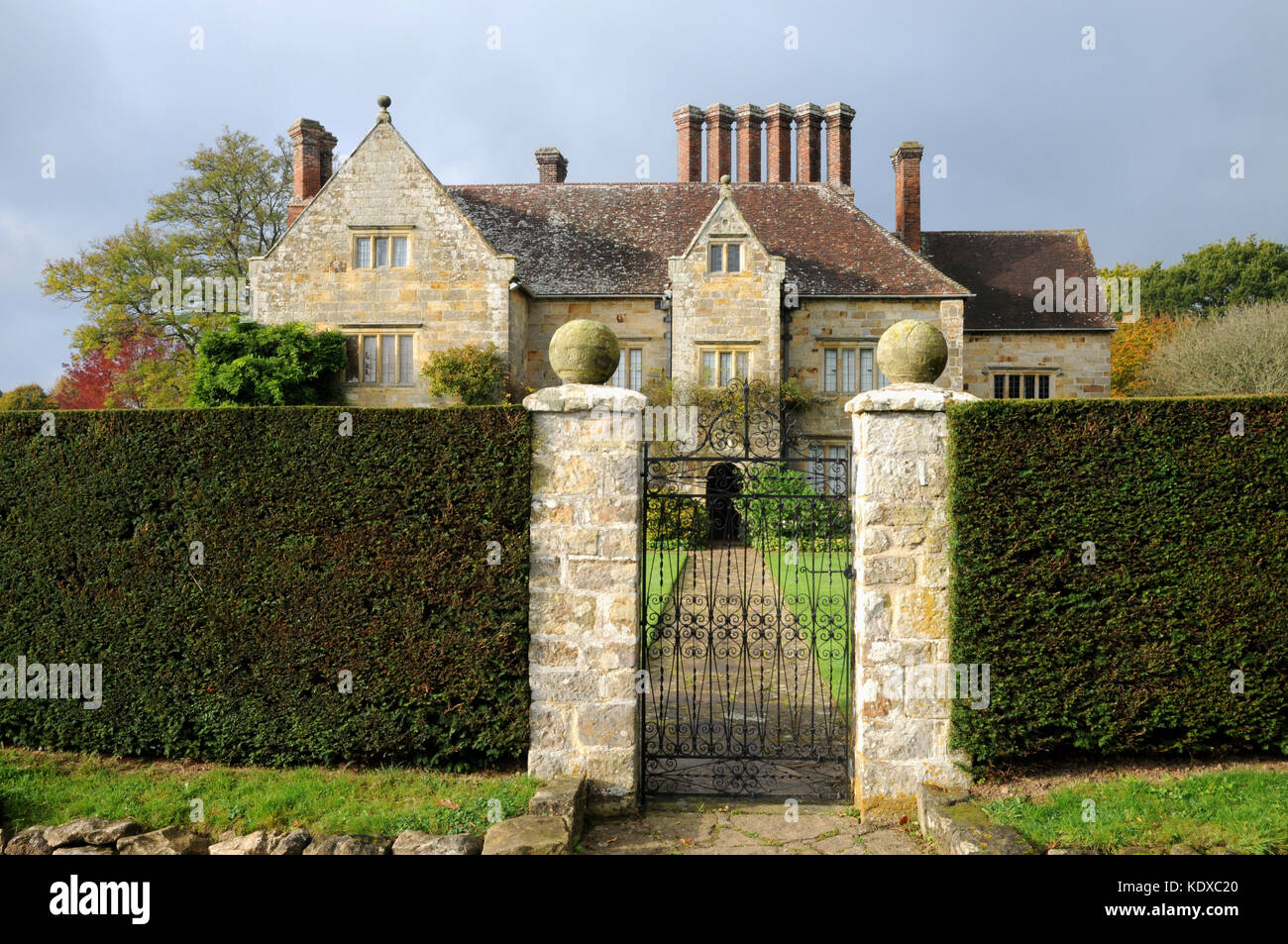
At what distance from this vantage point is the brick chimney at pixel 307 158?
1129 inches

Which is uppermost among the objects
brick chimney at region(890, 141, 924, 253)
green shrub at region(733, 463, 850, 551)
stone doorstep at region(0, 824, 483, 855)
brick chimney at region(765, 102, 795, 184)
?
brick chimney at region(765, 102, 795, 184)

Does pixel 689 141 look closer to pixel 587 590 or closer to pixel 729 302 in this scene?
pixel 729 302

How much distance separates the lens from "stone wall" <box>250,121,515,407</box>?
75.9ft

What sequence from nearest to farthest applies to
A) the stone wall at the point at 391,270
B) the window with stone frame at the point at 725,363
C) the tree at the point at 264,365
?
the tree at the point at 264,365
the stone wall at the point at 391,270
the window with stone frame at the point at 725,363

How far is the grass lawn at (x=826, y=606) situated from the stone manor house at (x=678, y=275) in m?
10.3

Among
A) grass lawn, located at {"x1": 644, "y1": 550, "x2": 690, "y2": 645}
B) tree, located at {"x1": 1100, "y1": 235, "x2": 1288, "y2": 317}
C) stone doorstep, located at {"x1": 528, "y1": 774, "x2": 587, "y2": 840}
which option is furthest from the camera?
tree, located at {"x1": 1100, "y1": 235, "x2": 1288, "y2": 317}

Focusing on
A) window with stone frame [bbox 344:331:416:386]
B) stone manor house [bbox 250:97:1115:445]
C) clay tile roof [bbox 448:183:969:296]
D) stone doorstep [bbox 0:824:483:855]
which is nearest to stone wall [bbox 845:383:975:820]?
stone doorstep [bbox 0:824:483:855]

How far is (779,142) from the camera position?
3086 cm

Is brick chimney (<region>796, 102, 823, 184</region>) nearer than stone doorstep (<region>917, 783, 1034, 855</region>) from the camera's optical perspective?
No

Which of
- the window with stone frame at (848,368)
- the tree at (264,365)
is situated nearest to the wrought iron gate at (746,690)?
the tree at (264,365)

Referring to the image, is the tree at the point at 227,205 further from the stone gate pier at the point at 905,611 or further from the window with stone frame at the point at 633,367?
the stone gate pier at the point at 905,611

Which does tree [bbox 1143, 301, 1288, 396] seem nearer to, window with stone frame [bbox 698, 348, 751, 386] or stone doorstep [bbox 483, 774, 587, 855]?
window with stone frame [bbox 698, 348, 751, 386]

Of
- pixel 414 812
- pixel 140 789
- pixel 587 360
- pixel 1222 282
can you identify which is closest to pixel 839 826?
pixel 414 812

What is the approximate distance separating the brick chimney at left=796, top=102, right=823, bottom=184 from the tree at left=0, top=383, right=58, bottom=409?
27.1 metres
